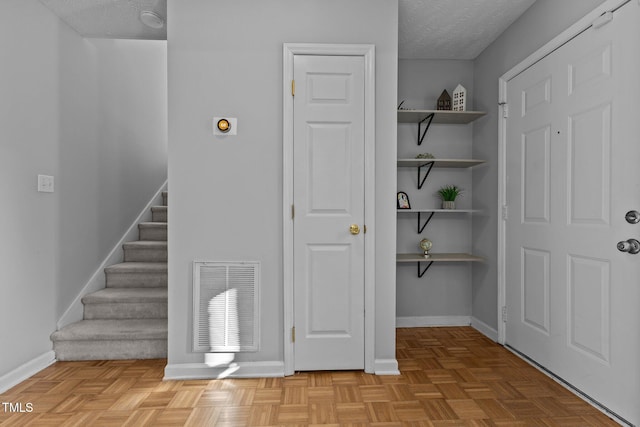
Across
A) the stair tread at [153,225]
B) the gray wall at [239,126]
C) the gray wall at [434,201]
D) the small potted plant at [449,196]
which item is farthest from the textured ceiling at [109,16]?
the small potted plant at [449,196]

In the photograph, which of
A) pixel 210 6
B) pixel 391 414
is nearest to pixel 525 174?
pixel 391 414

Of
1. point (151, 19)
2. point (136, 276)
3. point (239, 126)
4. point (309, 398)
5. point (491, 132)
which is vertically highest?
point (151, 19)

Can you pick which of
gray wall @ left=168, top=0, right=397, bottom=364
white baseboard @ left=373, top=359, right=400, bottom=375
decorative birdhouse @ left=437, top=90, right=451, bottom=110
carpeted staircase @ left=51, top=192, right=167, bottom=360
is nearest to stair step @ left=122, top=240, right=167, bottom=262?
carpeted staircase @ left=51, top=192, right=167, bottom=360

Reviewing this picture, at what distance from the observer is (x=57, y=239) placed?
9.17 feet

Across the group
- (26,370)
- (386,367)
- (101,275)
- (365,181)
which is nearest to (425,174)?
(365,181)

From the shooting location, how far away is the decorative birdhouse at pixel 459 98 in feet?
10.8

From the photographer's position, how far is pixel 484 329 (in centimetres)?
331

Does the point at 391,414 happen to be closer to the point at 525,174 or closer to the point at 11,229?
the point at 525,174

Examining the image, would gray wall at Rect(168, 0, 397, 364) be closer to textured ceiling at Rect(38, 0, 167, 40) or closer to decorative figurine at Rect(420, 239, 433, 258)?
textured ceiling at Rect(38, 0, 167, 40)

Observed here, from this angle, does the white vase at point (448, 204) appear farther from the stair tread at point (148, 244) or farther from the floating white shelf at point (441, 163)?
the stair tread at point (148, 244)

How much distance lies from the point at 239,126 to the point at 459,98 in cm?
197

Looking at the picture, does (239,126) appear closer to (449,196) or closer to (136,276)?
(136,276)

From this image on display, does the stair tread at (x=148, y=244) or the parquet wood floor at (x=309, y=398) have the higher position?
the stair tread at (x=148, y=244)

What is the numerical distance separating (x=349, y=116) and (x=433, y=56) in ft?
4.97
